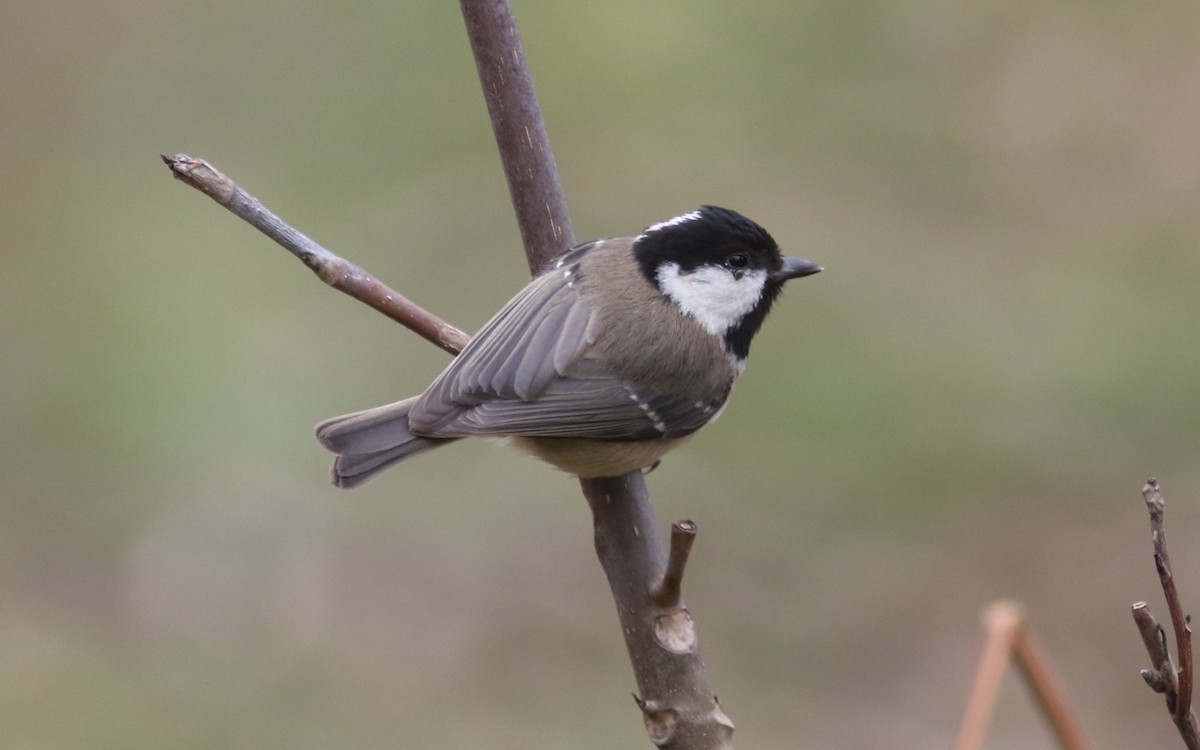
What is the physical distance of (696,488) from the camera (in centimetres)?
398

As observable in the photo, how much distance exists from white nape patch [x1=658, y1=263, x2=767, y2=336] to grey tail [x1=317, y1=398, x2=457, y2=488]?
0.53 m

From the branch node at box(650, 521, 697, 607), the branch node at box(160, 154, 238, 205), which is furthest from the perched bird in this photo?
the branch node at box(160, 154, 238, 205)

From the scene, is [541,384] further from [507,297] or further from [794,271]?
[507,297]

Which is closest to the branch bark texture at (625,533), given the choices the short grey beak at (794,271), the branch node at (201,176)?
the branch node at (201,176)

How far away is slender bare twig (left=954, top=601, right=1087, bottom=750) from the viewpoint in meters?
1.00

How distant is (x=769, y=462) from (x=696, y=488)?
27 cm

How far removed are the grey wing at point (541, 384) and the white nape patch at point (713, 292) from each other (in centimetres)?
19

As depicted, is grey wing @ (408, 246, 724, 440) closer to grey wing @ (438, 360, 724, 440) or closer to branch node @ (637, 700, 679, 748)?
grey wing @ (438, 360, 724, 440)

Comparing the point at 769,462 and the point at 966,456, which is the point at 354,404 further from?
the point at 966,456

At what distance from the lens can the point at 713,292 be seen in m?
2.52

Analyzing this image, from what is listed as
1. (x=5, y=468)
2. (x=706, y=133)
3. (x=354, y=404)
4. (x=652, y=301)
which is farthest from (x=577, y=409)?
(x=706, y=133)

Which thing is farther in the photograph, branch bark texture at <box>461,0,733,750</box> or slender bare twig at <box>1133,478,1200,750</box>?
branch bark texture at <box>461,0,733,750</box>

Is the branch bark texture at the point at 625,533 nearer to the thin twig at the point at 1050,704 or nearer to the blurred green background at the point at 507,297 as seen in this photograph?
the thin twig at the point at 1050,704

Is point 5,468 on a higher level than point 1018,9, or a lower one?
lower
